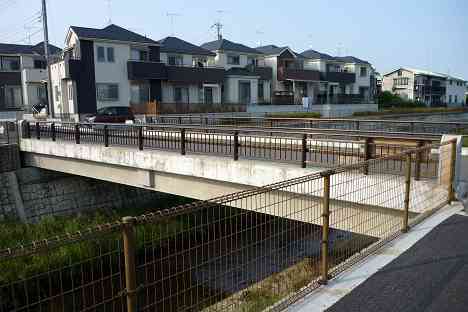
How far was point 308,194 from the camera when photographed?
26.2 ft

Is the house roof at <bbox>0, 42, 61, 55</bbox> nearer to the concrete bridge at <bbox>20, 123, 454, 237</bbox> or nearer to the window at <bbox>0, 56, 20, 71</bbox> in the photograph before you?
the window at <bbox>0, 56, 20, 71</bbox>

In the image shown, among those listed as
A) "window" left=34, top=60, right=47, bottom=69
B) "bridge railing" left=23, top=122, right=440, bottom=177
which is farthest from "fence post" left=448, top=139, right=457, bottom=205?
"window" left=34, top=60, right=47, bottom=69

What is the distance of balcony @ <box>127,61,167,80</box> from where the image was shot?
121 feet

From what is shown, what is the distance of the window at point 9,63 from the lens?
4569 cm

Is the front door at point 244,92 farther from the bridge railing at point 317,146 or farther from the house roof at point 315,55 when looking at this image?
the bridge railing at point 317,146

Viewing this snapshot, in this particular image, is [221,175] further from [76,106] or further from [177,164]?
[76,106]

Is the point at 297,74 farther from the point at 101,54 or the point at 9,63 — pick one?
the point at 9,63

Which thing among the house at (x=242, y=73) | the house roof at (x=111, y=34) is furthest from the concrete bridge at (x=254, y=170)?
the house at (x=242, y=73)

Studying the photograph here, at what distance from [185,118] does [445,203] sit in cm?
2155

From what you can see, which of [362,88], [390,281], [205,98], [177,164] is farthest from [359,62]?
[390,281]

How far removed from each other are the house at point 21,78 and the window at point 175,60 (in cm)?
1301

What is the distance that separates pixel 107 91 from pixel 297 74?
25.8m

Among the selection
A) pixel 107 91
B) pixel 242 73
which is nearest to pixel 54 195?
pixel 107 91

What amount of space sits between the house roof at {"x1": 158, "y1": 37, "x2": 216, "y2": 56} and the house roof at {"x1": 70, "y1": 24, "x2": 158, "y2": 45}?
3403mm
